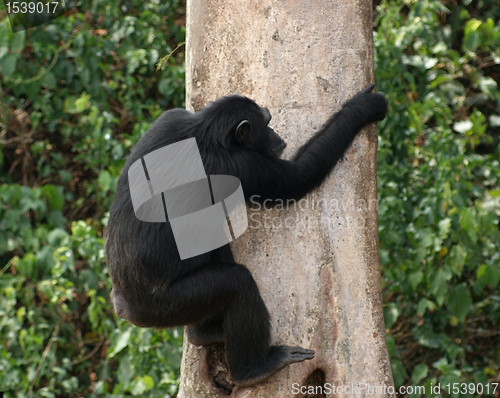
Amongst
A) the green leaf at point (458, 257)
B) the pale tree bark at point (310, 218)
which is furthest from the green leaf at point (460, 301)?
the pale tree bark at point (310, 218)

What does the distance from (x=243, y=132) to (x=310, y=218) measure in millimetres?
512

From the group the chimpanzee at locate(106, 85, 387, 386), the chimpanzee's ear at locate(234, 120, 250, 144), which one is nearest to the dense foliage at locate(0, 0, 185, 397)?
the chimpanzee at locate(106, 85, 387, 386)

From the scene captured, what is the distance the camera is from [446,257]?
424 centimetres

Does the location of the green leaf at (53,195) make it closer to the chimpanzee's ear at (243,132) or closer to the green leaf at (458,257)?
the chimpanzee's ear at (243,132)

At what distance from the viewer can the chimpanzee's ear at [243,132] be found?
261cm

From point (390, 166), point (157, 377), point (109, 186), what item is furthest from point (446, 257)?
point (109, 186)

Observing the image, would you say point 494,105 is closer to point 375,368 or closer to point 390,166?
point 390,166

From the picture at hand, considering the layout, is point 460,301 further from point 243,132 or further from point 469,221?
point 243,132

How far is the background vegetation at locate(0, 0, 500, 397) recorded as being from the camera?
169 inches

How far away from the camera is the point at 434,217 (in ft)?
13.8

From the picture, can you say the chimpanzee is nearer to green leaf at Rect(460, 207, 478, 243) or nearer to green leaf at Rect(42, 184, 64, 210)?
green leaf at Rect(460, 207, 478, 243)

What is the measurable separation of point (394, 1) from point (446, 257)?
7.92 ft

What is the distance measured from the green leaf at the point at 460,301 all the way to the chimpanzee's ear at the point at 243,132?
8.11 feet

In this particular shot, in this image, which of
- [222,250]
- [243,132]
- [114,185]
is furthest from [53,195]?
[243,132]
